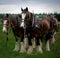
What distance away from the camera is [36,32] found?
12.7 metres

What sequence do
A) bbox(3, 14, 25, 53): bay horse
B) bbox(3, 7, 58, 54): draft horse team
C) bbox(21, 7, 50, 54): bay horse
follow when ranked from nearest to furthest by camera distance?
bbox(21, 7, 50, 54): bay horse, bbox(3, 7, 58, 54): draft horse team, bbox(3, 14, 25, 53): bay horse

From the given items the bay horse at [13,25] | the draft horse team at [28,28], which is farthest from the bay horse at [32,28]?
the bay horse at [13,25]

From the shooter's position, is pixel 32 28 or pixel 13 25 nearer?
pixel 32 28

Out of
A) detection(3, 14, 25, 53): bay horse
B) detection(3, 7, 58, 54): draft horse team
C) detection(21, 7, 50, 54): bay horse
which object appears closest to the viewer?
detection(21, 7, 50, 54): bay horse

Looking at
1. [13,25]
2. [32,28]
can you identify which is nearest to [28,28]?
[32,28]

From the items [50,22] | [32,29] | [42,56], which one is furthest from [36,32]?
[50,22]

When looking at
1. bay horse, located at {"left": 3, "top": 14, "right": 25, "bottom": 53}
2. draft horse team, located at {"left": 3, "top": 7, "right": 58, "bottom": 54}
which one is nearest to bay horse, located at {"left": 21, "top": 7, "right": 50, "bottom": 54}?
draft horse team, located at {"left": 3, "top": 7, "right": 58, "bottom": 54}

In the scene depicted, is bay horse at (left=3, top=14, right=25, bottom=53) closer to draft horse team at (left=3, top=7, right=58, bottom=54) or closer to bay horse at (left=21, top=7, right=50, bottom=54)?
draft horse team at (left=3, top=7, right=58, bottom=54)

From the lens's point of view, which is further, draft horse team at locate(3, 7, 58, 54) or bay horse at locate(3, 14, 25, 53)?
bay horse at locate(3, 14, 25, 53)

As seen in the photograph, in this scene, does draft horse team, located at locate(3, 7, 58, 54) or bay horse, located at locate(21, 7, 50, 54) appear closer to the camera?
bay horse, located at locate(21, 7, 50, 54)

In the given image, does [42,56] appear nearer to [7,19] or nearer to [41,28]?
[41,28]

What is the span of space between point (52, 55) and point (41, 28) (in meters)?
1.33

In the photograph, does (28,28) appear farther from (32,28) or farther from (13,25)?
(13,25)

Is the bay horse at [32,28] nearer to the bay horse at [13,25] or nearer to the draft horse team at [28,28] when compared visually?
the draft horse team at [28,28]
